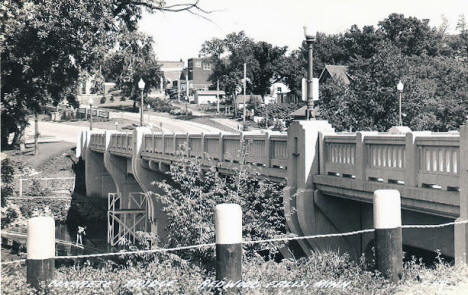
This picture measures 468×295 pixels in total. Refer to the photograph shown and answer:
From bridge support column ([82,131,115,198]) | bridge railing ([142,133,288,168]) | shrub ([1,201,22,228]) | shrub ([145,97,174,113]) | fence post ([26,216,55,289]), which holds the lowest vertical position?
bridge support column ([82,131,115,198])

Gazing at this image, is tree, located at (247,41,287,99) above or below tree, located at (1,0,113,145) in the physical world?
above

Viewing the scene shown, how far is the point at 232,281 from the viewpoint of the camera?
5969 mm

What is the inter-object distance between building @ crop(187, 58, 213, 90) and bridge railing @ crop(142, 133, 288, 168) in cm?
9968

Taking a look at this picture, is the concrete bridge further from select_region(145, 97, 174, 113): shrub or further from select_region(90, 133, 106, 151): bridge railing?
select_region(145, 97, 174, 113): shrub

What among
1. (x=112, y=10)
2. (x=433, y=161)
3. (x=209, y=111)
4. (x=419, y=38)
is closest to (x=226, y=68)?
(x=209, y=111)

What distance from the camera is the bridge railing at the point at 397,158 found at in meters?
8.41

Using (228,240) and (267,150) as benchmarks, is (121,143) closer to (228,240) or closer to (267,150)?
(267,150)

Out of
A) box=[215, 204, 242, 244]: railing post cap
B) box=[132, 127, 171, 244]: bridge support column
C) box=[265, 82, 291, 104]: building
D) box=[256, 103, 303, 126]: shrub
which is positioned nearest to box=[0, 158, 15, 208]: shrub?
box=[215, 204, 242, 244]: railing post cap

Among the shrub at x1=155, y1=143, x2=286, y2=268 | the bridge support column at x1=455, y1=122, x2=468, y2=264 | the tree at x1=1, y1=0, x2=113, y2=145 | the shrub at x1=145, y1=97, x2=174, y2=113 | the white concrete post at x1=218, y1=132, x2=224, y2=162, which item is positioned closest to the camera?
the bridge support column at x1=455, y1=122, x2=468, y2=264

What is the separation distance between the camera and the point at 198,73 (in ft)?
410

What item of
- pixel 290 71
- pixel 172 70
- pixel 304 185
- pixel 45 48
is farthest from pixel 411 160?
pixel 172 70

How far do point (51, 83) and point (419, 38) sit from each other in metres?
87.3

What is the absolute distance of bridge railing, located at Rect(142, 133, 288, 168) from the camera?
45.2 ft

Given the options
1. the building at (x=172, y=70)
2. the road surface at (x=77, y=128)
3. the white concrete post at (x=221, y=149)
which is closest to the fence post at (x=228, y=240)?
the white concrete post at (x=221, y=149)
